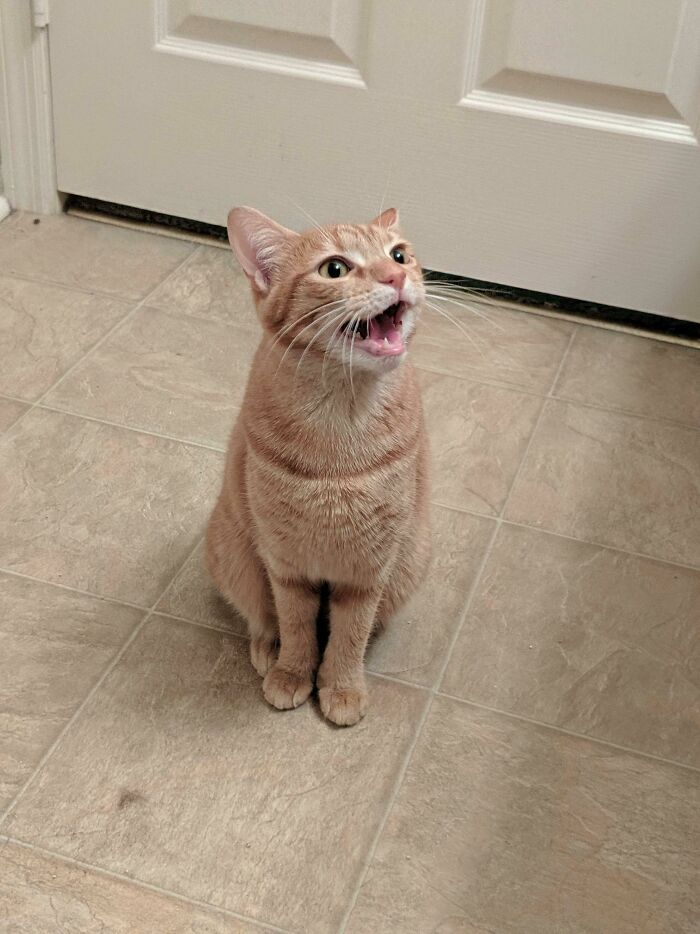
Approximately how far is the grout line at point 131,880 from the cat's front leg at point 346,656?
29cm

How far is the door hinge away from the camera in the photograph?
2.31 m

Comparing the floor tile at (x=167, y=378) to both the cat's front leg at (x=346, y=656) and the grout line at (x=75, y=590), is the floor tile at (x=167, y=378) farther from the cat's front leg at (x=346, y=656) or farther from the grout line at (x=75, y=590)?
the cat's front leg at (x=346, y=656)

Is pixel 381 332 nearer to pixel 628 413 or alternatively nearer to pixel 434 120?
pixel 628 413

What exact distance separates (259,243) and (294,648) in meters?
0.52

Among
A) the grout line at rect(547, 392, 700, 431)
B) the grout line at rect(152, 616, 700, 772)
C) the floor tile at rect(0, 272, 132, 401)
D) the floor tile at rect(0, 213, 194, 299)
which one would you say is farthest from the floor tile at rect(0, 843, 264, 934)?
the floor tile at rect(0, 213, 194, 299)

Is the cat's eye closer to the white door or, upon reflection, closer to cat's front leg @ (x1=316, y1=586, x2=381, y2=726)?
cat's front leg @ (x1=316, y1=586, x2=381, y2=726)

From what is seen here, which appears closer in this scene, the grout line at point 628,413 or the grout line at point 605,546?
the grout line at point 605,546

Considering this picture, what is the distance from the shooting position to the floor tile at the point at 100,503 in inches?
66.1

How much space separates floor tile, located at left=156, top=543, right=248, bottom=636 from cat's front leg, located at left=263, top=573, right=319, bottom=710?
0.42 ft

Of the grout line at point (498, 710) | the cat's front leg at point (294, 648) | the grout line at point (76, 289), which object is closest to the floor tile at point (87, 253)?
the grout line at point (76, 289)

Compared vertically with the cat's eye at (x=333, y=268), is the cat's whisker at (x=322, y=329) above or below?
below

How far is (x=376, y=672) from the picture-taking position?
1.55 meters

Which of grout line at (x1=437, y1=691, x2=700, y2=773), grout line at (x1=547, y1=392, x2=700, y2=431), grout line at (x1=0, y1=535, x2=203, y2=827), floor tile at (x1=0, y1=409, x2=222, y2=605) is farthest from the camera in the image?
grout line at (x1=547, y1=392, x2=700, y2=431)

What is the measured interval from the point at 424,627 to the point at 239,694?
289mm
